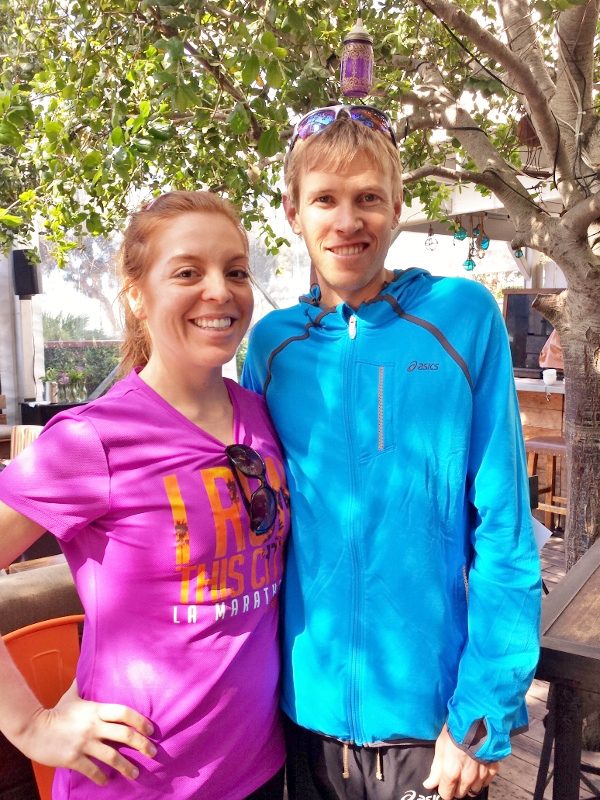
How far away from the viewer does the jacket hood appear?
1.35 meters

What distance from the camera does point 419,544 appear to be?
1.24 metres

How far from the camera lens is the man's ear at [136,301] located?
53.2 inches

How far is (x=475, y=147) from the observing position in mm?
3111

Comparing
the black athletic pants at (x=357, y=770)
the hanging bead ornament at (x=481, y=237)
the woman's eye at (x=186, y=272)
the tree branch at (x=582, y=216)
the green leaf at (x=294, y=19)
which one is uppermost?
the hanging bead ornament at (x=481, y=237)

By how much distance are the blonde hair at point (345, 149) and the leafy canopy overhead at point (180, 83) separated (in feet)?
1.53

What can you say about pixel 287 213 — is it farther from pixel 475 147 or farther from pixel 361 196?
pixel 475 147

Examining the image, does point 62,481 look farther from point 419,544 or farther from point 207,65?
point 207,65

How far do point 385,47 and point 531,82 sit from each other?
688mm

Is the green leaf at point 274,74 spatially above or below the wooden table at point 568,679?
above

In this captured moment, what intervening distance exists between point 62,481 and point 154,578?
0.23 m

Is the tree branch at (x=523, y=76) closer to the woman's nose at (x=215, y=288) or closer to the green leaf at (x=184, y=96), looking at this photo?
the green leaf at (x=184, y=96)

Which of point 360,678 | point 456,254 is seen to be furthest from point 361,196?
point 456,254

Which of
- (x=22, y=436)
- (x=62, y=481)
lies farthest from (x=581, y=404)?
(x=22, y=436)

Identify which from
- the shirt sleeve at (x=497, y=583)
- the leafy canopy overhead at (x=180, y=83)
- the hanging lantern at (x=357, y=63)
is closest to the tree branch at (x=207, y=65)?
the leafy canopy overhead at (x=180, y=83)
